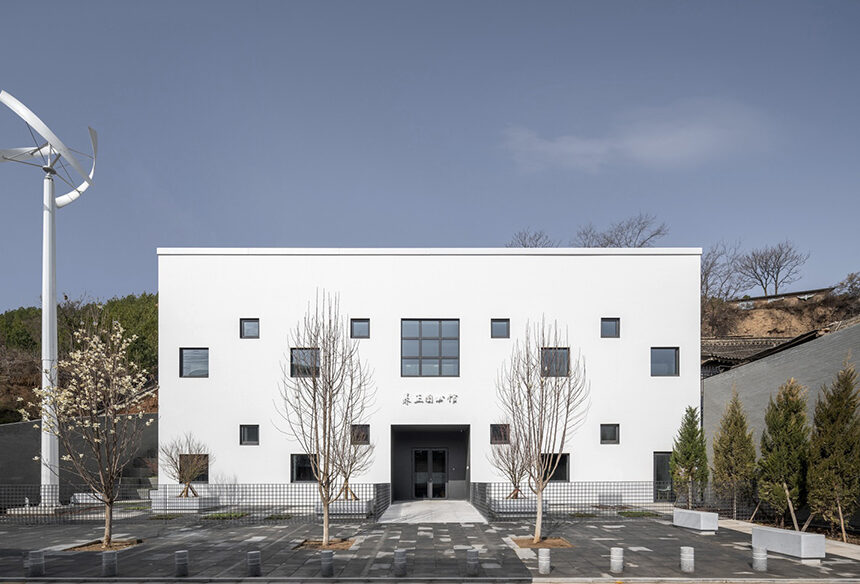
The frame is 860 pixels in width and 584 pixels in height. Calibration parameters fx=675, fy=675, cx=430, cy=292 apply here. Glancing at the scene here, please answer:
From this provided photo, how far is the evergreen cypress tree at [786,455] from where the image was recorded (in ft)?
65.1

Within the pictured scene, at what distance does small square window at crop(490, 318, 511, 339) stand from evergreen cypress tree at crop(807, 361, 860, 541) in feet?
38.6

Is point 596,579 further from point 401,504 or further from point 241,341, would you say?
point 241,341

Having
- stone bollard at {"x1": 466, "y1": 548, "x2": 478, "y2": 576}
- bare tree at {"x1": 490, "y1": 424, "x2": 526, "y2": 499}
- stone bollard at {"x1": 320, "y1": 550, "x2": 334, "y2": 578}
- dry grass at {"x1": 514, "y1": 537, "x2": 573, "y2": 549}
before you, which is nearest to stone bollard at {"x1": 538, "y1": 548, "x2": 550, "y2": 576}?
stone bollard at {"x1": 466, "y1": 548, "x2": 478, "y2": 576}

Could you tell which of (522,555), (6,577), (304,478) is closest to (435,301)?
(304,478)

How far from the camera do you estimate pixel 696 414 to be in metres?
26.8

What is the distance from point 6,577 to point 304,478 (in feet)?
44.1

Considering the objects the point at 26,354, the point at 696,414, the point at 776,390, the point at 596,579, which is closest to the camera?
the point at 596,579

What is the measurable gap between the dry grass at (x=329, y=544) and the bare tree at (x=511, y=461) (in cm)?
678

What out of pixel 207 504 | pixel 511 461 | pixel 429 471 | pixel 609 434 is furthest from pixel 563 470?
pixel 207 504

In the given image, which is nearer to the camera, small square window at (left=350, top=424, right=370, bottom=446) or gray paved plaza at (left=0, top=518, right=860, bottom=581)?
gray paved plaza at (left=0, top=518, right=860, bottom=581)

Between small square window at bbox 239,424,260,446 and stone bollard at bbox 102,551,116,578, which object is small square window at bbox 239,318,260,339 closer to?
small square window at bbox 239,424,260,446

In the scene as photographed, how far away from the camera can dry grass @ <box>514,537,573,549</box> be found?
1758 centimetres

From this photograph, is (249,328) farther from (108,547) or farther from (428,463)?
(108,547)

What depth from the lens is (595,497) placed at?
87.6 ft
